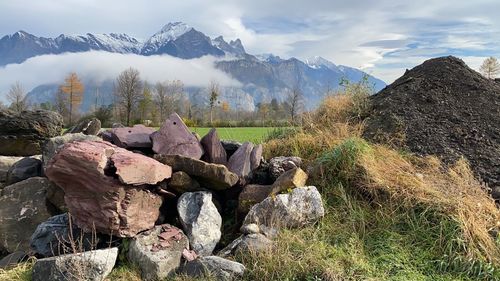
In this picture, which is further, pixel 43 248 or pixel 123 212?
pixel 43 248

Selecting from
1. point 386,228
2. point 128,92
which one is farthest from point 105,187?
point 128,92

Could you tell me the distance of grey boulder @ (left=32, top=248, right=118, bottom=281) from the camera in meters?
4.32

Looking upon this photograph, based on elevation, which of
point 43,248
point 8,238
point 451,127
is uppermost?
point 451,127

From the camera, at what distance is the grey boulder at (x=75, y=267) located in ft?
14.2

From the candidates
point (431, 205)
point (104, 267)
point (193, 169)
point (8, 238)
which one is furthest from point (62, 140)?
point (431, 205)

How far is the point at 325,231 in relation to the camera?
16.5 feet

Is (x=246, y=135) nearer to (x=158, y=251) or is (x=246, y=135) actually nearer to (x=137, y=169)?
(x=137, y=169)

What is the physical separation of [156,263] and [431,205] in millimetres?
3121

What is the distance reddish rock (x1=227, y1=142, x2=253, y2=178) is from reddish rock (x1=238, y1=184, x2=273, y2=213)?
14.9 inches

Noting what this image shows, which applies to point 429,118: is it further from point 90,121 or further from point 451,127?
point 90,121

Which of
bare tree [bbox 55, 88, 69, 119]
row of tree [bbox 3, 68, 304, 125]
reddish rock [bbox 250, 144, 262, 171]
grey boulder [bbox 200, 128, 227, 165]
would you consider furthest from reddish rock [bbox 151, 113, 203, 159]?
bare tree [bbox 55, 88, 69, 119]

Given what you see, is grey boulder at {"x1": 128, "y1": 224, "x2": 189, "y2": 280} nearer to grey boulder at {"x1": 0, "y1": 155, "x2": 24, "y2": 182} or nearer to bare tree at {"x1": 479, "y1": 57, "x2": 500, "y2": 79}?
grey boulder at {"x1": 0, "y1": 155, "x2": 24, "y2": 182}

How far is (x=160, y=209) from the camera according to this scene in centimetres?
549

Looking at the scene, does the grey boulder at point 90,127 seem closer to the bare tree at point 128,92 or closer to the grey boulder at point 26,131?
the grey boulder at point 26,131
